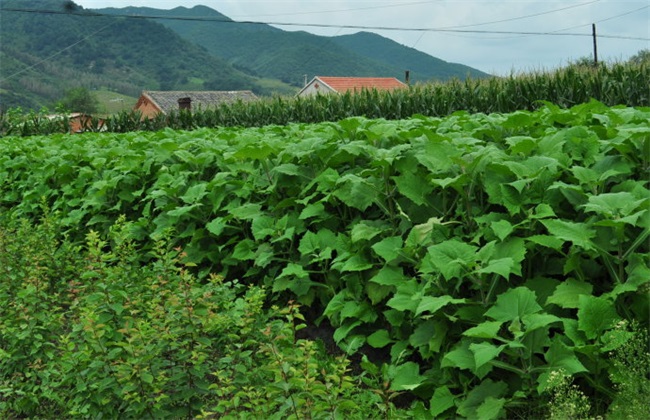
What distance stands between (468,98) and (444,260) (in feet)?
52.0

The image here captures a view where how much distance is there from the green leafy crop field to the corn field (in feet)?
34.0

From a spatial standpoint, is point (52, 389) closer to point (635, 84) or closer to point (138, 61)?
point (635, 84)

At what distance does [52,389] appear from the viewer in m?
4.03

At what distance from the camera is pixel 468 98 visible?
18.4 metres

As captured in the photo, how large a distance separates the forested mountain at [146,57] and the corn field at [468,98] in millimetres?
46775

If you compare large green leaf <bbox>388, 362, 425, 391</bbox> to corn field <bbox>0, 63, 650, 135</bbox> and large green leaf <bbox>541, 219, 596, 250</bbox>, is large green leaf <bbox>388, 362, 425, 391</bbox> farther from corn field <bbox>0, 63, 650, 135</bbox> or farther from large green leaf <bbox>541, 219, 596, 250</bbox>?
corn field <bbox>0, 63, 650, 135</bbox>

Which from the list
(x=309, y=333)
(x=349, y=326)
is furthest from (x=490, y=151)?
(x=309, y=333)

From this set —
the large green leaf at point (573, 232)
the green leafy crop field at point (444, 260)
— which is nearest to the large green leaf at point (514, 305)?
the green leafy crop field at point (444, 260)

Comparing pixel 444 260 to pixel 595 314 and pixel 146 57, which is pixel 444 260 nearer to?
pixel 595 314

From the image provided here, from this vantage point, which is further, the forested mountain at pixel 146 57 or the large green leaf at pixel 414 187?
the forested mountain at pixel 146 57

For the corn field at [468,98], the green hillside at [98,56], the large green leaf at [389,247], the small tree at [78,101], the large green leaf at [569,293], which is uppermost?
the green hillside at [98,56]

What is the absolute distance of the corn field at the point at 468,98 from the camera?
16.2 m

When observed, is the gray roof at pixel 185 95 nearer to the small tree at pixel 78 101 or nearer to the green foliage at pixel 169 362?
the small tree at pixel 78 101

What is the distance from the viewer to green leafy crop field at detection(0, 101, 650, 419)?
120 inches
